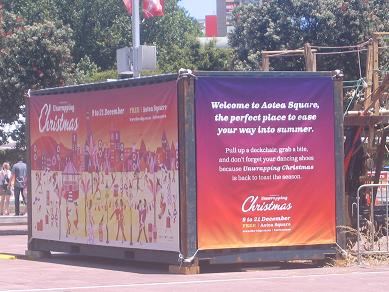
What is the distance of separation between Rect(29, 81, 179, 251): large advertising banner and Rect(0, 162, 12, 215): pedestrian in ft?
42.6

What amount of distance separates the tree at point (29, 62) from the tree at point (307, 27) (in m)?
11.4

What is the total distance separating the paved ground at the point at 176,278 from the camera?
13930 mm

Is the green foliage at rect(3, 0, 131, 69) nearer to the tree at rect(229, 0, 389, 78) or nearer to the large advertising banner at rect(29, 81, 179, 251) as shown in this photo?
the tree at rect(229, 0, 389, 78)

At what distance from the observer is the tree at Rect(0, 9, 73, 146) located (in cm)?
2888

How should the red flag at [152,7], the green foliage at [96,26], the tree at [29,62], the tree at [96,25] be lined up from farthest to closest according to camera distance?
1. the green foliage at [96,26]
2. the tree at [96,25]
3. the tree at [29,62]
4. the red flag at [152,7]

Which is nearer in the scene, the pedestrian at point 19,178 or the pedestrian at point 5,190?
the pedestrian at point 19,178

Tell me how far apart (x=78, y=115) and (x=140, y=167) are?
210cm

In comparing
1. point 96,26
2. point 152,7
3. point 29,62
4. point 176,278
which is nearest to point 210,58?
point 96,26

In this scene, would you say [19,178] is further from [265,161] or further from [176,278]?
[176,278]

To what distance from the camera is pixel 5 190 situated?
3238cm

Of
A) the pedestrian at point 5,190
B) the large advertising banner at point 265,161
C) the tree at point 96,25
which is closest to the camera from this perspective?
the large advertising banner at point 265,161

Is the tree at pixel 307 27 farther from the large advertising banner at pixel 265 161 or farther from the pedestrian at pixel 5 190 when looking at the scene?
the large advertising banner at pixel 265 161

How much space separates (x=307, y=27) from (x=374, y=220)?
77.2 ft

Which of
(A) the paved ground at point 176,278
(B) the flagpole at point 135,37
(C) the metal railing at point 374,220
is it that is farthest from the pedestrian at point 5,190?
(C) the metal railing at point 374,220
